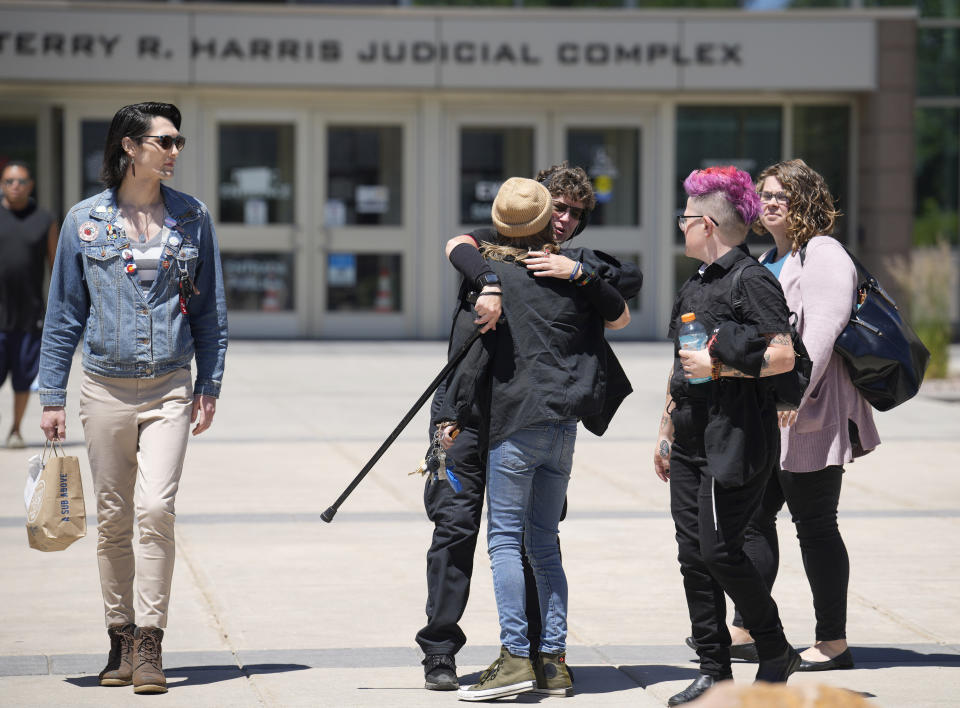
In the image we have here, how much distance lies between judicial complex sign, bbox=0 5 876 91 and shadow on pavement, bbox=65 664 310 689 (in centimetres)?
1462

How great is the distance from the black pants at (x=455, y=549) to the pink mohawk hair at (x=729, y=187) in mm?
1058

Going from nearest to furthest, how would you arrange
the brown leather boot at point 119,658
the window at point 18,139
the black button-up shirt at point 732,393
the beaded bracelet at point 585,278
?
the black button-up shirt at point 732,393 < the beaded bracelet at point 585,278 < the brown leather boot at point 119,658 < the window at point 18,139

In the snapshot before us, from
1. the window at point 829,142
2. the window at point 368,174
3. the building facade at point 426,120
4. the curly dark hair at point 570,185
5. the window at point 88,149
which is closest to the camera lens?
the curly dark hair at point 570,185

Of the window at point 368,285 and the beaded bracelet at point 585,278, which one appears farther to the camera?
the window at point 368,285

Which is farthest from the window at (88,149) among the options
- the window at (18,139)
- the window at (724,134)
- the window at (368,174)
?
the window at (724,134)

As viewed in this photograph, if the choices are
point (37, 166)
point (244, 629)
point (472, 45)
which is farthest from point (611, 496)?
point (37, 166)

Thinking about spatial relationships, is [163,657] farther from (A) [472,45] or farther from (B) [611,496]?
(A) [472,45]

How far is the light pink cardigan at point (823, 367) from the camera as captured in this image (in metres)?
5.04

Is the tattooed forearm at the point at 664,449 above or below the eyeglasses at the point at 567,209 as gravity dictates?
below

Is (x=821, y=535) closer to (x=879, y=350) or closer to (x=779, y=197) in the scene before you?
(x=879, y=350)

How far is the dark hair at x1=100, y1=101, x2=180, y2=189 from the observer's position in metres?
4.87

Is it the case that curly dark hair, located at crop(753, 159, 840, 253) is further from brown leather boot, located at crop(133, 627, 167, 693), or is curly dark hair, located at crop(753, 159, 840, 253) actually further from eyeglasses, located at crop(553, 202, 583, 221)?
brown leather boot, located at crop(133, 627, 167, 693)

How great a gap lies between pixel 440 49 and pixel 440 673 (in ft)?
49.1

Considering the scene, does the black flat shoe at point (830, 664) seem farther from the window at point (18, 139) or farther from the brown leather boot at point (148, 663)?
the window at point (18, 139)
